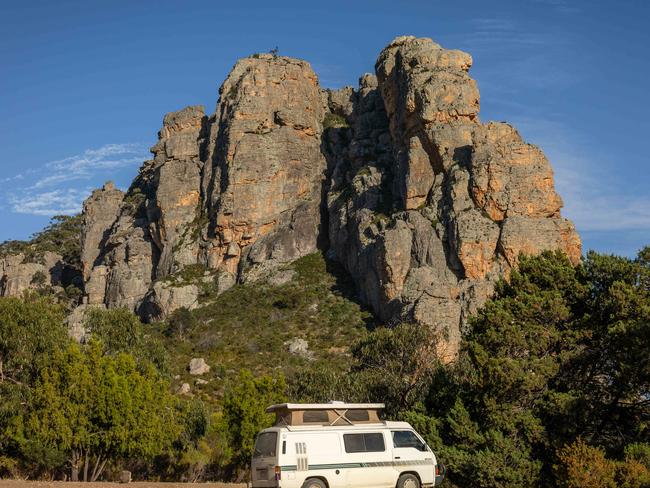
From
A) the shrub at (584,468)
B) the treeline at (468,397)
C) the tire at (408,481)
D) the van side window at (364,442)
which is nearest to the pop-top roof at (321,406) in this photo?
the van side window at (364,442)

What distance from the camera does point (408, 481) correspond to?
2388 cm

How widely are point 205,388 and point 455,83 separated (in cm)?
4228

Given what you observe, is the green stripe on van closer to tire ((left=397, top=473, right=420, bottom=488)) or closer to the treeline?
tire ((left=397, top=473, right=420, bottom=488))

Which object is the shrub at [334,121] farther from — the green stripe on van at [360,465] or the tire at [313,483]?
the tire at [313,483]

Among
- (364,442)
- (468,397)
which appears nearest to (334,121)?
(468,397)

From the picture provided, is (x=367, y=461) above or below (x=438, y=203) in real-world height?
below

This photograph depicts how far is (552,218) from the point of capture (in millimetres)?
78750

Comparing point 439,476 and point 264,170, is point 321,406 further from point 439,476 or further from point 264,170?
point 264,170

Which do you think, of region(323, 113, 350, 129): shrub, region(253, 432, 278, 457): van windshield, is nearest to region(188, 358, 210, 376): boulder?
region(323, 113, 350, 129): shrub

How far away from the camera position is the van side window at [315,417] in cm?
2409

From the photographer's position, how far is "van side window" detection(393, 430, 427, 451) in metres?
24.3

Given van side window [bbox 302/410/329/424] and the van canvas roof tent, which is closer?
the van canvas roof tent

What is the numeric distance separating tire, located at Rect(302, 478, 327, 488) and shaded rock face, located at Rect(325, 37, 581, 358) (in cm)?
4244

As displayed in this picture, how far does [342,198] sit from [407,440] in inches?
2923
